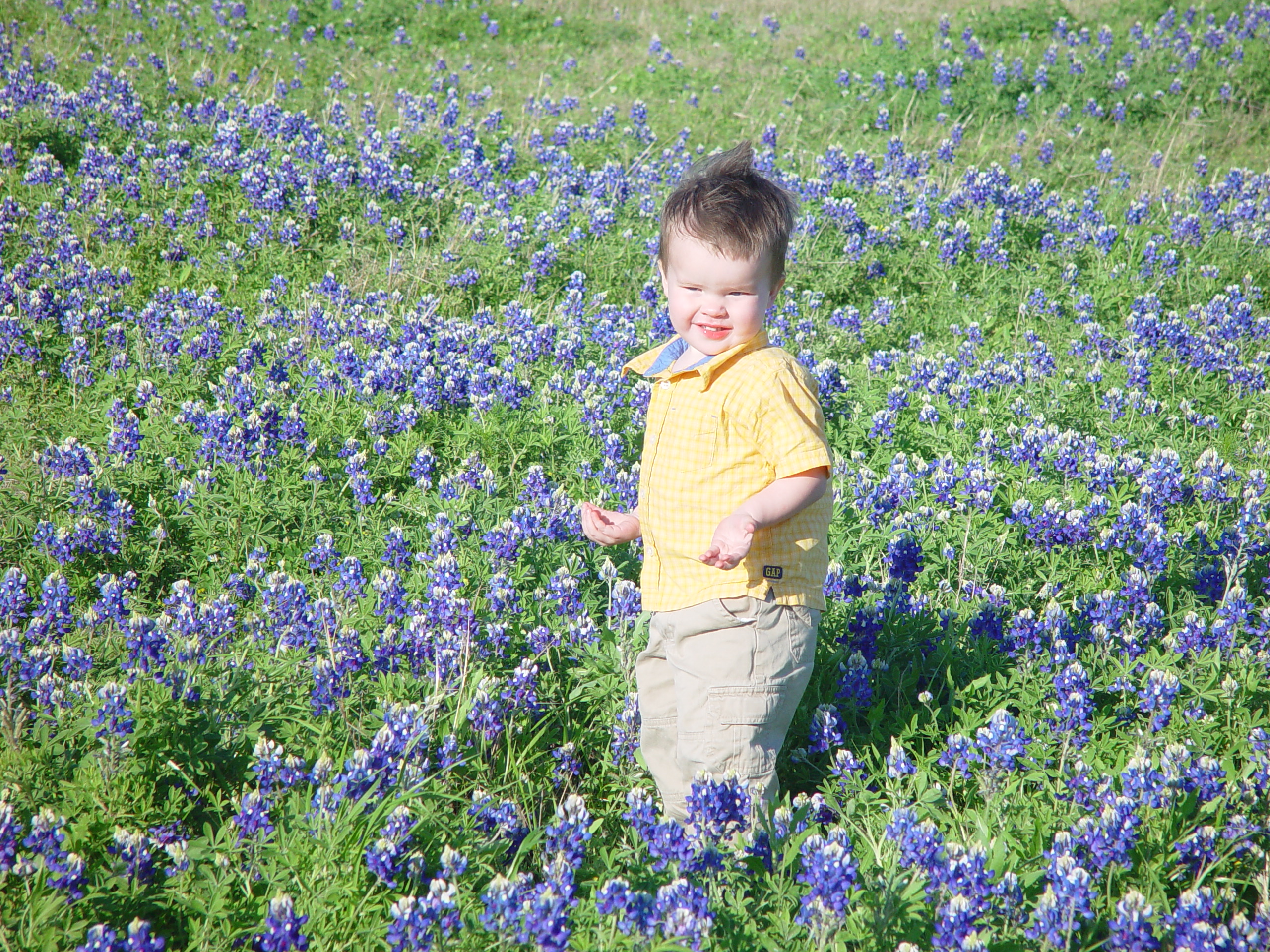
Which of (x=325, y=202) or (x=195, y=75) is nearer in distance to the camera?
(x=325, y=202)

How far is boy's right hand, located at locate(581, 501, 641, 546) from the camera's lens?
289 cm

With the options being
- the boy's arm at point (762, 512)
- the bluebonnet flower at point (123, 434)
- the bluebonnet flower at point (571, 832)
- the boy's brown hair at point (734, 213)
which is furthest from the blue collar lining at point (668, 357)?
the bluebonnet flower at point (123, 434)

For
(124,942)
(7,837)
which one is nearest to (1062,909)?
(124,942)

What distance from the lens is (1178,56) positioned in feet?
37.0

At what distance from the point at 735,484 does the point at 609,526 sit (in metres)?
0.44

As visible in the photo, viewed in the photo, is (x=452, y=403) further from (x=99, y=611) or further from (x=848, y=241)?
(x=848, y=241)

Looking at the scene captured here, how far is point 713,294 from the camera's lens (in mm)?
2643

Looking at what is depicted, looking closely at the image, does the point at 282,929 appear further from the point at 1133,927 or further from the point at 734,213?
the point at 734,213

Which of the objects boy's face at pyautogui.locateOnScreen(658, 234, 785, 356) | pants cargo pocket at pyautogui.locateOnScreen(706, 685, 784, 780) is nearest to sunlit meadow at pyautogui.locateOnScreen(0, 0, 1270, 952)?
pants cargo pocket at pyautogui.locateOnScreen(706, 685, 784, 780)

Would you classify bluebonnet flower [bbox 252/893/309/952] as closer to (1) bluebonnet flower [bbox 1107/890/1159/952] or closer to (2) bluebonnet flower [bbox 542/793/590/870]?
(2) bluebonnet flower [bbox 542/793/590/870]

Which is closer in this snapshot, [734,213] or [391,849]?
[391,849]

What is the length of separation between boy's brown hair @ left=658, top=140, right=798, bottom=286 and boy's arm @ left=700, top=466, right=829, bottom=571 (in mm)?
602

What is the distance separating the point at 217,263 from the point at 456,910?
16.8ft

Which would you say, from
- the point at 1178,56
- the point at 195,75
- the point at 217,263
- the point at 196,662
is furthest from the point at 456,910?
the point at 1178,56
